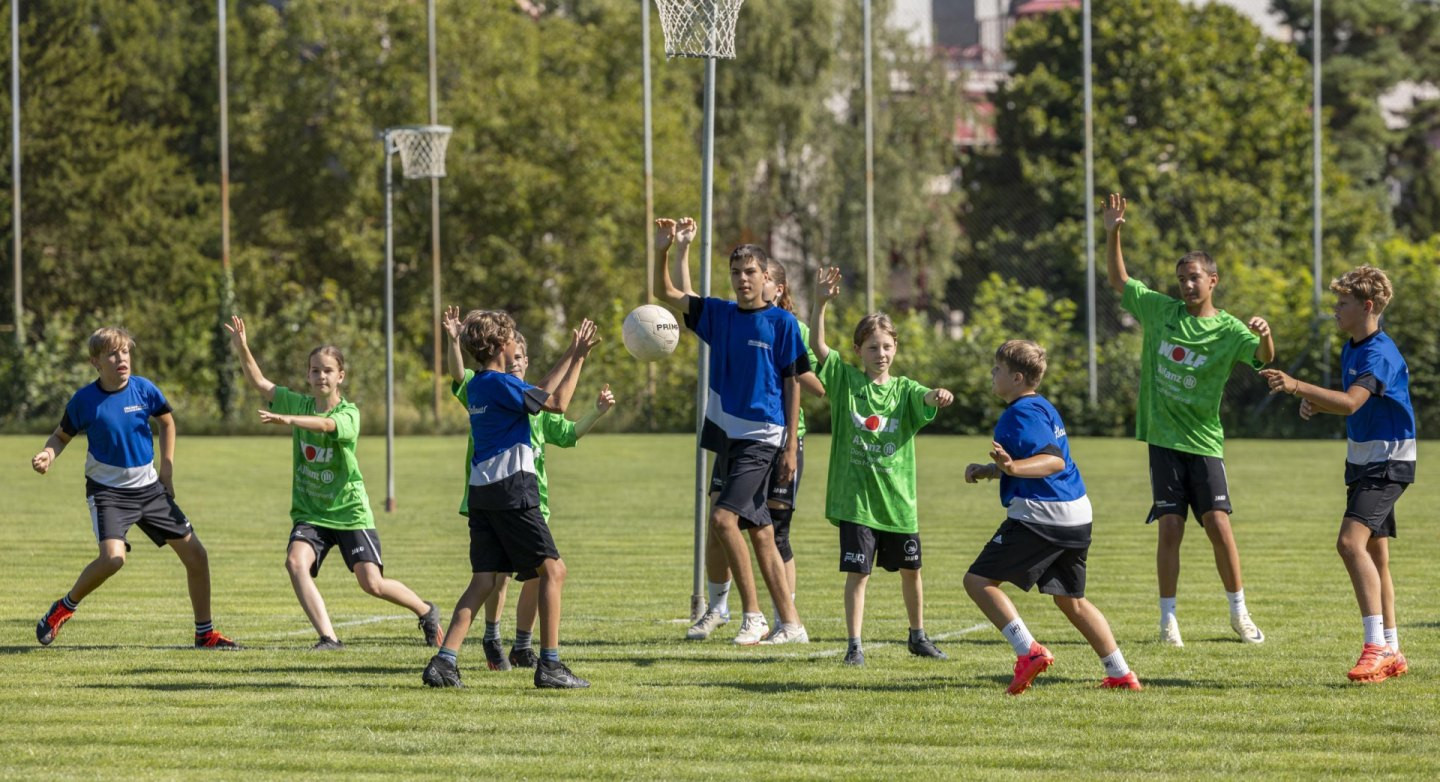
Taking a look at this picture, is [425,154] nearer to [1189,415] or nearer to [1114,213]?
[1114,213]

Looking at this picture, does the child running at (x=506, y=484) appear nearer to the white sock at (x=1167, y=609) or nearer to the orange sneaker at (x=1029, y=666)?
the orange sneaker at (x=1029, y=666)

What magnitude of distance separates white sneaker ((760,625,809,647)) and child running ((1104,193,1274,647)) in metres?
1.89

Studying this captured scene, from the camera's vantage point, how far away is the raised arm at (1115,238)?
9.38 m

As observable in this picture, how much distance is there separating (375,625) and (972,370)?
1176 inches

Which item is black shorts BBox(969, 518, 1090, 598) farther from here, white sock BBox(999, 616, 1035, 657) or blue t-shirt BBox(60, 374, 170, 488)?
blue t-shirt BBox(60, 374, 170, 488)

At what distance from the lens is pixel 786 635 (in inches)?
379

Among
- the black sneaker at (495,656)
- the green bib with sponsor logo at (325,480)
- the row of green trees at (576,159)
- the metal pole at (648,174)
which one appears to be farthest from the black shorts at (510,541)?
the row of green trees at (576,159)

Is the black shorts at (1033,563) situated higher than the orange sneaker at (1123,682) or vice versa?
the black shorts at (1033,563)

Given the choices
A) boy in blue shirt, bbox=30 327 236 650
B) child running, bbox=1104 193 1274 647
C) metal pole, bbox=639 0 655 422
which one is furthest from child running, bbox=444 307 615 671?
metal pole, bbox=639 0 655 422

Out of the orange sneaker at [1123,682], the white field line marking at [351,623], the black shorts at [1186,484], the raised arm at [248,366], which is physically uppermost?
the raised arm at [248,366]

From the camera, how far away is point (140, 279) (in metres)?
50.2

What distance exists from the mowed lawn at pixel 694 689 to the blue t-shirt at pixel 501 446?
0.87m

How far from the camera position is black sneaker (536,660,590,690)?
8.18m

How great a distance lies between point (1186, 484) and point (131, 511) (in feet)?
18.1
